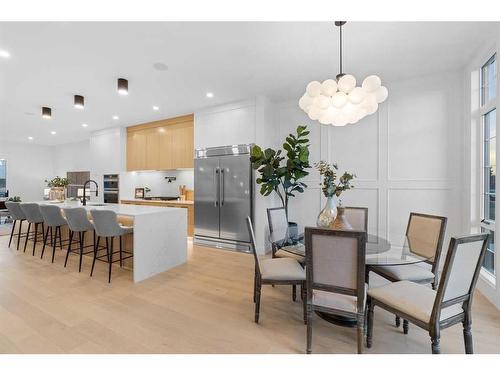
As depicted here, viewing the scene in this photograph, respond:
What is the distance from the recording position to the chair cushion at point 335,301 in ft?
5.56

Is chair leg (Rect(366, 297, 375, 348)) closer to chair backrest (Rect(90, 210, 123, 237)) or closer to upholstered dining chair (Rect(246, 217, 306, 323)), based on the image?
upholstered dining chair (Rect(246, 217, 306, 323))

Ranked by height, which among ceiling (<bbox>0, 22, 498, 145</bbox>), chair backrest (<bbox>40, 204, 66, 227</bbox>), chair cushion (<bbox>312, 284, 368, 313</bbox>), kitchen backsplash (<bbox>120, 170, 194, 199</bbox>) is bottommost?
chair cushion (<bbox>312, 284, 368, 313</bbox>)

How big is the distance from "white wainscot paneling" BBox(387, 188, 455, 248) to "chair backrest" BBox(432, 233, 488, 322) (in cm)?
201

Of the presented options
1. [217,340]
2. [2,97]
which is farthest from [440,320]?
[2,97]

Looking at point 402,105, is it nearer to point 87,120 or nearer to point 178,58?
point 178,58

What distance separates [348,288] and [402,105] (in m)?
3.27

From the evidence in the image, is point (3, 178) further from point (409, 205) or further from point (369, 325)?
point (409, 205)

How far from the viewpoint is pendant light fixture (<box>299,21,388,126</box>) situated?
2.10 metres

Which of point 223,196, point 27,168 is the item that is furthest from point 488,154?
point 27,168

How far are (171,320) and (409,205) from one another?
358 centimetres

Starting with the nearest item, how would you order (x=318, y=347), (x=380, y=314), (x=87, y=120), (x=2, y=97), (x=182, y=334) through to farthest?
(x=318, y=347), (x=182, y=334), (x=380, y=314), (x=2, y=97), (x=87, y=120)

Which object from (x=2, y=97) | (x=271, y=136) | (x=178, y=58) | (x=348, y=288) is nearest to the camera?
(x=348, y=288)


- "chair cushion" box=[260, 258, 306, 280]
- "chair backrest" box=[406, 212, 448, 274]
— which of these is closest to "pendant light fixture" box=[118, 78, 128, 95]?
"chair cushion" box=[260, 258, 306, 280]

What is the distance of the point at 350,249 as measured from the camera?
1.60 m
